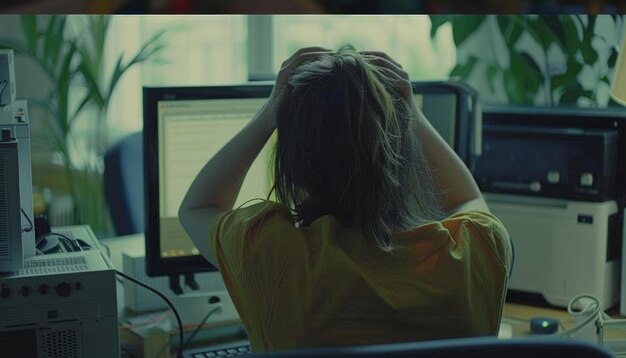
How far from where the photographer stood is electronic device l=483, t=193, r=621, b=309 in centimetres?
192

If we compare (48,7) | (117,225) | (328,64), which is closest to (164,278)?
(117,225)

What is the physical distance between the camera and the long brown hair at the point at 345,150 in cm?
124

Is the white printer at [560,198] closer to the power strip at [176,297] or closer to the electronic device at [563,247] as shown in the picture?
the electronic device at [563,247]

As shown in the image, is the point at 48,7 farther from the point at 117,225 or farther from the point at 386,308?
the point at 117,225

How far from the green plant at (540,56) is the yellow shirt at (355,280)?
1484 millimetres

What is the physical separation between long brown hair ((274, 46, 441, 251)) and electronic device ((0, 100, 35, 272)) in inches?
14.2

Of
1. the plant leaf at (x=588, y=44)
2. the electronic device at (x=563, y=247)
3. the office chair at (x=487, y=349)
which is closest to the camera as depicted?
the office chair at (x=487, y=349)

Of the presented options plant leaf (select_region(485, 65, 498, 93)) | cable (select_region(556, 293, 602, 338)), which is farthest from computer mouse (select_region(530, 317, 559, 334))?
plant leaf (select_region(485, 65, 498, 93))

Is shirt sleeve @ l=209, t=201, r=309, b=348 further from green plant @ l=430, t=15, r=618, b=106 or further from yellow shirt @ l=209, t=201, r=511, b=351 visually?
green plant @ l=430, t=15, r=618, b=106

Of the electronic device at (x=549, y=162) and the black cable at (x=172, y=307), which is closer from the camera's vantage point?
the black cable at (x=172, y=307)

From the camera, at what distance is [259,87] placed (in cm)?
176

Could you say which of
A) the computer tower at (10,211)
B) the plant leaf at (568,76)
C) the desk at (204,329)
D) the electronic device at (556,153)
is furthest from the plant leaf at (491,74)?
the computer tower at (10,211)

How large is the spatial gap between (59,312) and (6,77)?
43cm

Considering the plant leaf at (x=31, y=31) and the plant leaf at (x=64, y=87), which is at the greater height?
the plant leaf at (x=31, y=31)
